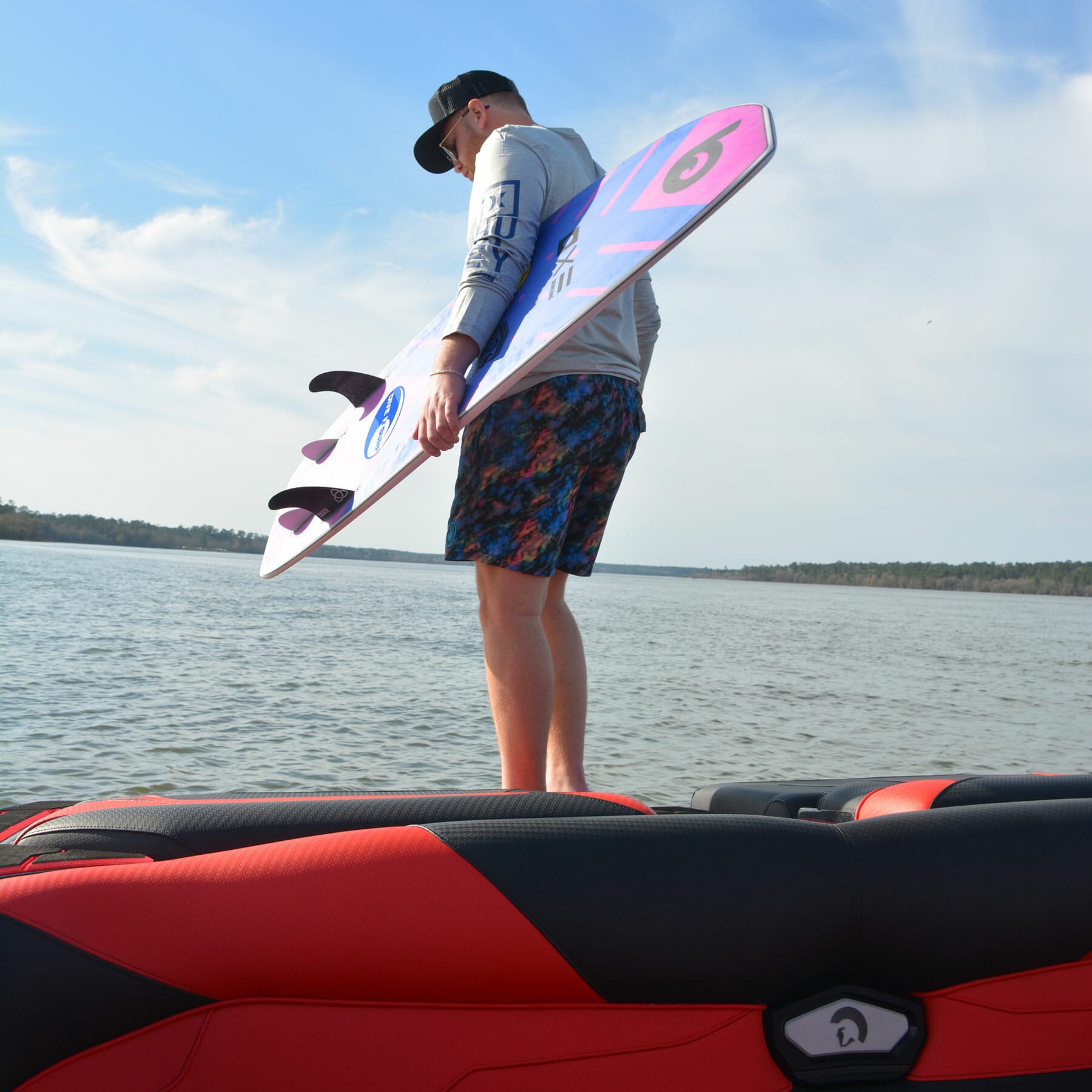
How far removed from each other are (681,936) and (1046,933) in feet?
1.55

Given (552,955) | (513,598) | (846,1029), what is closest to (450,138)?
(513,598)

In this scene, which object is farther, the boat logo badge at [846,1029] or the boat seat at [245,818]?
the boat seat at [245,818]

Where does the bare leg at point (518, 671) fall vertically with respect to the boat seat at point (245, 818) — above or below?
above

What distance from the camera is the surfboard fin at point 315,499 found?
2561 millimetres

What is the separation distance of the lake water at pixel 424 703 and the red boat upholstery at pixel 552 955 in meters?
2.61

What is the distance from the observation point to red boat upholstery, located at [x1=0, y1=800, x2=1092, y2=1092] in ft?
2.89

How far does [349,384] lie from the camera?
3016 mm

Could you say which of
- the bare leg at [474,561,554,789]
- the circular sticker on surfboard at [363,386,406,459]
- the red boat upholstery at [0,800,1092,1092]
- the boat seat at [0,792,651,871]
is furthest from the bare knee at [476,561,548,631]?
the red boat upholstery at [0,800,1092,1092]

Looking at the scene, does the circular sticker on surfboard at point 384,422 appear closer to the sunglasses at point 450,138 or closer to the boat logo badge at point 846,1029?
the sunglasses at point 450,138

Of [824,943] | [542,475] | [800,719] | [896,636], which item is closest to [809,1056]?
[824,943]

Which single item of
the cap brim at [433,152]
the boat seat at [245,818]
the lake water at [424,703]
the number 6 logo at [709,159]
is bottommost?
the lake water at [424,703]

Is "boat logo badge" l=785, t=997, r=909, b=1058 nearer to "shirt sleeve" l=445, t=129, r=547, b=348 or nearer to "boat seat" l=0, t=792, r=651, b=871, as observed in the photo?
"boat seat" l=0, t=792, r=651, b=871

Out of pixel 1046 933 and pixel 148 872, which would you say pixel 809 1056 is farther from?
pixel 148 872

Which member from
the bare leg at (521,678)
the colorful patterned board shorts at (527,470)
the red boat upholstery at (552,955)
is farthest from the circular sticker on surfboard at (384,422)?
the red boat upholstery at (552,955)
